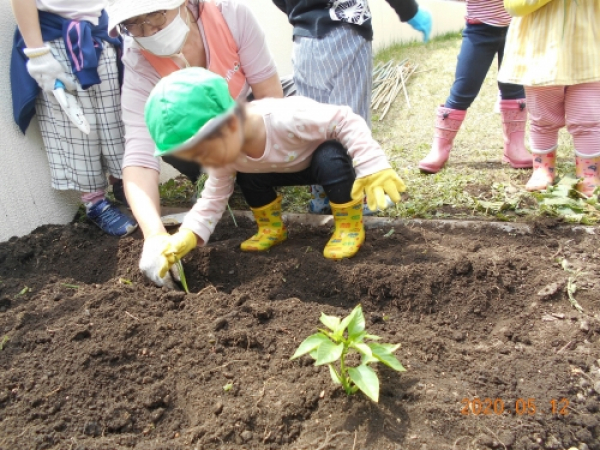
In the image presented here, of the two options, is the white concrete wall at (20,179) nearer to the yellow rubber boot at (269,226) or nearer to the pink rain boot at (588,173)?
the yellow rubber boot at (269,226)

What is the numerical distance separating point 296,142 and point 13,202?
1.49m

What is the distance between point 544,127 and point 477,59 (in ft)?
1.81

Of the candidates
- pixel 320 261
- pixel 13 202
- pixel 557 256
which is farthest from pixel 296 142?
pixel 13 202

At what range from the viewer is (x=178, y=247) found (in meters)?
2.03

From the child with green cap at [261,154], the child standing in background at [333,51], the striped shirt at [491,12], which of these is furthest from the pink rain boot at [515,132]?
the child with green cap at [261,154]

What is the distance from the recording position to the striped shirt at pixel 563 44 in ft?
7.99

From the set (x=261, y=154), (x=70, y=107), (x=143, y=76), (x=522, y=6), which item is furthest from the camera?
(x=70, y=107)

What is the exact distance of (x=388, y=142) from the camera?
4.18 metres

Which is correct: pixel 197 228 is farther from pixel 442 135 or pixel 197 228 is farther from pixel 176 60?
pixel 442 135

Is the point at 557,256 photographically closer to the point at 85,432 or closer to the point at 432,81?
the point at 85,432

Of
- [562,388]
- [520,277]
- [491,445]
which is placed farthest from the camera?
[520,277]

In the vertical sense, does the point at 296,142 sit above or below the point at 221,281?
above

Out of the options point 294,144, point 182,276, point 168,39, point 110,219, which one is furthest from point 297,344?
point 110,219

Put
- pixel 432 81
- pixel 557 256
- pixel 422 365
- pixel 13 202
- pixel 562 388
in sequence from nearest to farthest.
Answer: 1. pixel 562 388
2. pixel 422 365
3. pixel 557 256
4. pixel 13 202
5. pixel 432 81
